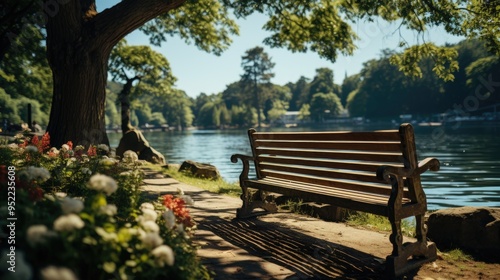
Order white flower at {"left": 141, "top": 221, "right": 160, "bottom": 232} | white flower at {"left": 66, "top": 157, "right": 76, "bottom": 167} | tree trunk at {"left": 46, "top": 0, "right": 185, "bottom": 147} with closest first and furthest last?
white flower at {"left": 141, "top": 221, "right": 160, "bottom": 232} → white flower at {"left": 66, "top": 157, "right": 76, "bottom": 167} → tree trunk at {"left": 46, "top": 0, "right": 185, "bottom": 147}

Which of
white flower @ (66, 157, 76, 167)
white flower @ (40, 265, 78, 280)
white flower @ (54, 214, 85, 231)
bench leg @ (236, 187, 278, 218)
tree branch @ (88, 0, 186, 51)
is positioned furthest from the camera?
tree branch @ (88, 0, 186, 51)

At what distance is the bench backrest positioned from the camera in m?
3.89

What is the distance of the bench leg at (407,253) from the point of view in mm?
3684

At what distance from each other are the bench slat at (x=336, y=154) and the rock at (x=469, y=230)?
5.35 ft

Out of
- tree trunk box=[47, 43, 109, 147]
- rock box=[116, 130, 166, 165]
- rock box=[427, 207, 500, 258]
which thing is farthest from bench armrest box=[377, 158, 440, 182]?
rock box=[116, 130, 166, 165]

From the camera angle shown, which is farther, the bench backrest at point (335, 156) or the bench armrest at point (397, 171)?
the bench backrest at point (335, 156)

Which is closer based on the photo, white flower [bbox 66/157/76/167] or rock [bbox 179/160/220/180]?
white flower [bbox 66/157/76/167]

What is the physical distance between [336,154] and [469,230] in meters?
1.86

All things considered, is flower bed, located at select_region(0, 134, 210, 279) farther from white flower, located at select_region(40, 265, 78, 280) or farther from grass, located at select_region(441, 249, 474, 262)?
grass, located at select_region(441, 249, 474, 262)

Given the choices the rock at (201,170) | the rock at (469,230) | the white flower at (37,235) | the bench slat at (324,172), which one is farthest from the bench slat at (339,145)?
the rock at (201,170)

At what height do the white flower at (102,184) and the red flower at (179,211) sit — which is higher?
the white flower at (102,184)

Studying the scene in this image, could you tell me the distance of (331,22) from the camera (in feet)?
43.7

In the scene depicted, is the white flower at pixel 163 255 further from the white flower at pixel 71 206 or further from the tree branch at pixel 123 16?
the tree branch at pixel 123 16

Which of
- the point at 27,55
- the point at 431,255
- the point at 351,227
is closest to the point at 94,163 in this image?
the point at 351,227
